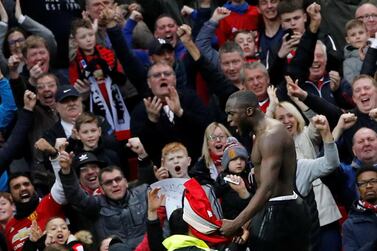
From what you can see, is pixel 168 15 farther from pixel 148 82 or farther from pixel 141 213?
pixel 141 213

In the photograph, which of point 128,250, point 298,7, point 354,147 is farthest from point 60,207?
point 298,7

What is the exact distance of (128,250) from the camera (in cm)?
1395

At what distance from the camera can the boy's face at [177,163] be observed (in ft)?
50.0

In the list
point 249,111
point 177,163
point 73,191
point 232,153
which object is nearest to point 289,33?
point 177,163

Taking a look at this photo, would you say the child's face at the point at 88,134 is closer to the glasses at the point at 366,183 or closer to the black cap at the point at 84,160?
the black cap at the point at 84,160

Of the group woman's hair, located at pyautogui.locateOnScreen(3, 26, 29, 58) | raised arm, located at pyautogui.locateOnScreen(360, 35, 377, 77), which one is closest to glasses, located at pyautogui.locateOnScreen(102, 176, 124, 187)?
woman's hair, located at pyautogui.locateOnScreen(3, 26, 29, 58)

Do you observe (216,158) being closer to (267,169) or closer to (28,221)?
(28,221)

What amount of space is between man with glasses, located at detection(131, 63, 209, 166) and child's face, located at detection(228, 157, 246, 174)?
157cm

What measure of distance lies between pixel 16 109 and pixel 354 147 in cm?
394

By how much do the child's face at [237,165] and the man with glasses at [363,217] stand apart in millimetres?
1160

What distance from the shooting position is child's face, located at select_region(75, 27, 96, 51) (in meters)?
17.2

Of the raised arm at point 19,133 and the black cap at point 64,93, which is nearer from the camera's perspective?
the raised arm at point 19,133

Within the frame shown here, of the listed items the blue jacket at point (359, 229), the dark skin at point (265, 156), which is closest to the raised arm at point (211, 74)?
the blue jacket at point (359, 229)

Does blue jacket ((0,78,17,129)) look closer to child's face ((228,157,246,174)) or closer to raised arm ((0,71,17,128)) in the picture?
raised arm ((0,71,17,128))
